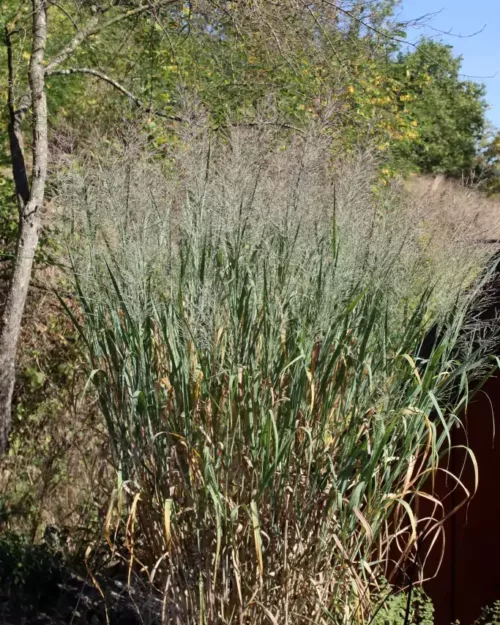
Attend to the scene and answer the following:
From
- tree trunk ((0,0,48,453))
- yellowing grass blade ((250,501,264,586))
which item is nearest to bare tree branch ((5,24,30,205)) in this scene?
tree trunk ((0,0,48,453))

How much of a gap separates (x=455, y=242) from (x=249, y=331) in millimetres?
803

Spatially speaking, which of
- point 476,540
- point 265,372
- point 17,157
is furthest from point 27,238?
point 476,540

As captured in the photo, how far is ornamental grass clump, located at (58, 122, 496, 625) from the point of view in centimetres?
292

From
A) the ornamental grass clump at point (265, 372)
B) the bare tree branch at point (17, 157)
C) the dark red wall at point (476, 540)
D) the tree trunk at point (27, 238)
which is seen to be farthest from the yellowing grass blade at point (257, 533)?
the bare tree branch at point (17, 157)

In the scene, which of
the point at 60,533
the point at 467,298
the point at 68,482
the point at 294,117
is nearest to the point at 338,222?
the point at 467,298

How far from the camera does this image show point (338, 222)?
122 inches

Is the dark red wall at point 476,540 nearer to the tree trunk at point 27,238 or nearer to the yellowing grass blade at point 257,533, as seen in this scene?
the yellowing grass blade at point 257,533

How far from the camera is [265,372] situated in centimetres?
296

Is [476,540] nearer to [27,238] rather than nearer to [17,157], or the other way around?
[27,238]

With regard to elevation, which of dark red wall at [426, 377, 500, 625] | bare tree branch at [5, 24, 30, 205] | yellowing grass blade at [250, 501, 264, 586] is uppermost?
bare tree branch at [5, 24, 30, 205]

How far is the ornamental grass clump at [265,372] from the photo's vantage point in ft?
9.57

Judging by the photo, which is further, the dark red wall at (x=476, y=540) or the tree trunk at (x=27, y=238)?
the tree trunk at (x=27, y=238)

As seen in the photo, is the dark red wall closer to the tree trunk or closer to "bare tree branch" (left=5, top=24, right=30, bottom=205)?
the tree trunk

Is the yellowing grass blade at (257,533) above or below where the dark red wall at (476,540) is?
above
